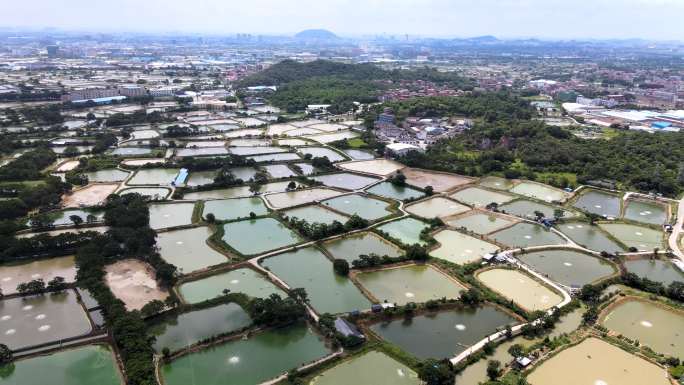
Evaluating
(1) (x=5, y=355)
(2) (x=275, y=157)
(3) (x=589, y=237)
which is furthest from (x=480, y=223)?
(1) (x=5, y=355)

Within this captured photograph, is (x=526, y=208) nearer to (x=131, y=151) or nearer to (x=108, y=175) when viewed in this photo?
(x=108, y=175)

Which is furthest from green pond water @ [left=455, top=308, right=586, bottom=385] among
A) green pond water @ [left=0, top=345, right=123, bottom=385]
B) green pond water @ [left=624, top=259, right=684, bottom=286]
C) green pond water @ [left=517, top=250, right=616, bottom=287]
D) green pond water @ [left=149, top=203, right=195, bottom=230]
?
green pond water @ [left=149, top=203, right=195, bottom=230]

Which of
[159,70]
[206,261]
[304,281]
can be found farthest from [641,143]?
[159,70]

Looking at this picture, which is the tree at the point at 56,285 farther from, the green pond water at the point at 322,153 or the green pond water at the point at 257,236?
the green pond water at the point at 322,153

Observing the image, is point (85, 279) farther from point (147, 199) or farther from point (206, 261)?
point (147, 199)

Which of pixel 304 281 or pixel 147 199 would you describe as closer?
pixel 304 281

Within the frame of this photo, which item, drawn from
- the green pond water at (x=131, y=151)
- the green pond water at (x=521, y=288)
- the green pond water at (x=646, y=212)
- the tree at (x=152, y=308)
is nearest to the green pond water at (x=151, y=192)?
the green pond water at (x=131, y=151)

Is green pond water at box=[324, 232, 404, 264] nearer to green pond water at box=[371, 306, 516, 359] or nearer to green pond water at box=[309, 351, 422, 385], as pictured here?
green pond water at box=[371, 306, 516, 359]
